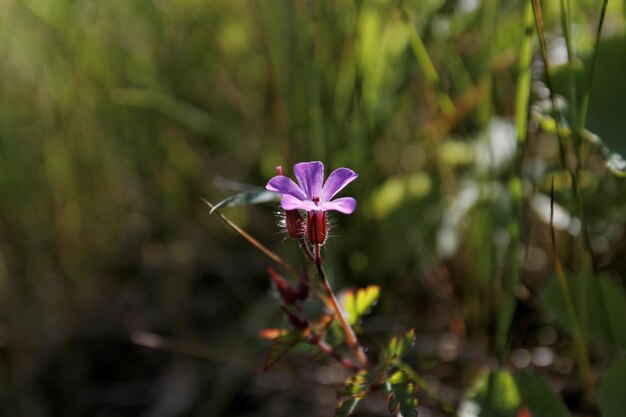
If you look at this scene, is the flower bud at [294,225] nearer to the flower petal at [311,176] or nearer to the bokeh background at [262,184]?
the flower petal at [311,176]

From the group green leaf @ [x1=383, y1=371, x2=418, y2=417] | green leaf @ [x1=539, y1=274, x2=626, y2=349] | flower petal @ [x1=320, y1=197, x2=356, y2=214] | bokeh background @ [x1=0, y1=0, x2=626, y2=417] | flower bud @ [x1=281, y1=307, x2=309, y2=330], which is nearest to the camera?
flower petal @ [x1=320, y1=197, x2=356, y2=214]

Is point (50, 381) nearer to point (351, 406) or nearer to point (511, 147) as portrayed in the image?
point (351, 406)

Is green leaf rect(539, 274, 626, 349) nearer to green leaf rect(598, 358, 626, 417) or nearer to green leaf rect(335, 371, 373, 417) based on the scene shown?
green leaf rect(598, 358, 626, 417)

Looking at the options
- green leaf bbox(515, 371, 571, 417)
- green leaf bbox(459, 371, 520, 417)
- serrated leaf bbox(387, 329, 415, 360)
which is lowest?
green leaf bbox(515, 371, 571, 417)

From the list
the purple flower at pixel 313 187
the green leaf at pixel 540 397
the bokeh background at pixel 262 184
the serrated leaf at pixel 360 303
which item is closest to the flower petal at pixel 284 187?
the purple flower at pixel 313 187

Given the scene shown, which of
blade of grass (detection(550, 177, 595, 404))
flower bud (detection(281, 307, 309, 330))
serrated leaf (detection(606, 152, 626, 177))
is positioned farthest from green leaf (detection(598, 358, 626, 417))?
flower bud (detection(281, 307, 309, 330))

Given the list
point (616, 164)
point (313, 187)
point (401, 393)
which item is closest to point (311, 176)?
point (313, 187)

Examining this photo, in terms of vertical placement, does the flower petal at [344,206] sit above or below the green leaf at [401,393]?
above

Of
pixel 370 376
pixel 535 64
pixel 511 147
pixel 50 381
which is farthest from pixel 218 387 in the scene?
pixel 535 64

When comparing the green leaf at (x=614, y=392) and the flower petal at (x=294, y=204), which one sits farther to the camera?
the green leaf at (x=614, y=392)
